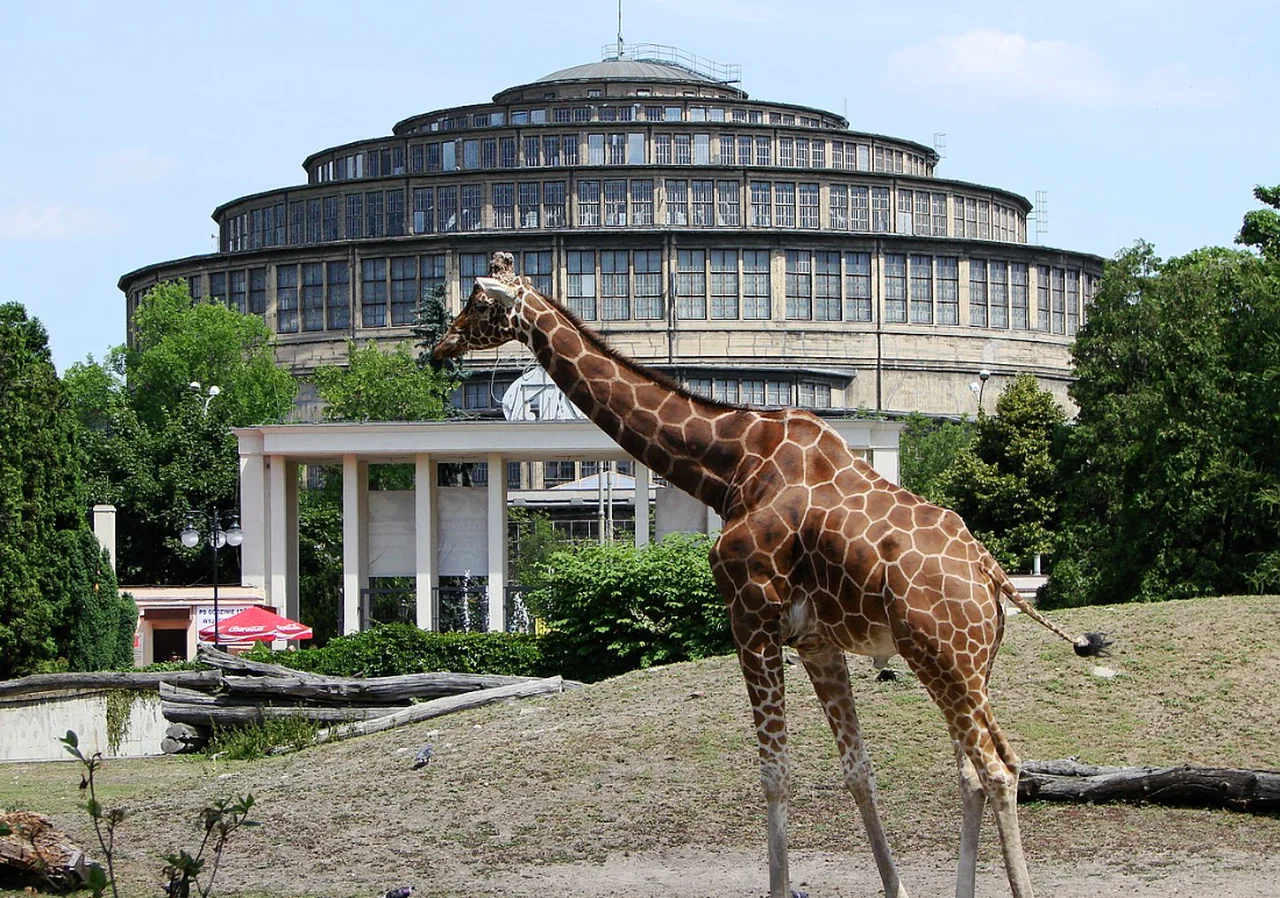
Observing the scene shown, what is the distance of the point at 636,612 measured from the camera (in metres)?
33.4

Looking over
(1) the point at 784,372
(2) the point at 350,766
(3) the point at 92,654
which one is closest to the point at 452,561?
(3) the point at 92,654

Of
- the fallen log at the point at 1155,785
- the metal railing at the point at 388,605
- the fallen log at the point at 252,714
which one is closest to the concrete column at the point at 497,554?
the metal railing at the point at 388,605

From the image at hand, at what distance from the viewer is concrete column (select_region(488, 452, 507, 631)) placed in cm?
5550

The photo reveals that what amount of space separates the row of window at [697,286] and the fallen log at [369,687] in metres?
80.3

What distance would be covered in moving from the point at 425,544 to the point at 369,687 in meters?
29.2

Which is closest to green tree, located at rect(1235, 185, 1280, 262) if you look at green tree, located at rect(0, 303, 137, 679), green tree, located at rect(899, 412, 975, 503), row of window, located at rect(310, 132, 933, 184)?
green tree, located at rect(899, 412, 975, 503)

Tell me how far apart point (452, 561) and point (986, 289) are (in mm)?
63031

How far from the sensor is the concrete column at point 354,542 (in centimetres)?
5628

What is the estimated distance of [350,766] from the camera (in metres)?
22.1

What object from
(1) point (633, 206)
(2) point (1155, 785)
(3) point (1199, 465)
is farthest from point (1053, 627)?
(1) point (633, 206)

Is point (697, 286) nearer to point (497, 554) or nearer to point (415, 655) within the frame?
point (497, 554)

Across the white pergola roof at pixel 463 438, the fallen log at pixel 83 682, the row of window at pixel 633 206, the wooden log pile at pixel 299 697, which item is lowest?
the fallen log at pixel 83 682

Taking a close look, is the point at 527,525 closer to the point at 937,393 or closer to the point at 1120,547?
the point at 937,393

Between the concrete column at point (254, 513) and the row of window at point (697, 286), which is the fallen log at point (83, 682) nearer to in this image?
the concrete column at point (254, 513)
